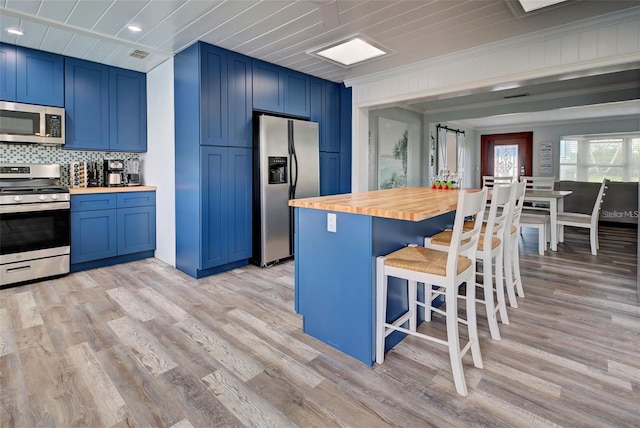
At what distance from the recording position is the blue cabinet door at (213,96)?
343 cm

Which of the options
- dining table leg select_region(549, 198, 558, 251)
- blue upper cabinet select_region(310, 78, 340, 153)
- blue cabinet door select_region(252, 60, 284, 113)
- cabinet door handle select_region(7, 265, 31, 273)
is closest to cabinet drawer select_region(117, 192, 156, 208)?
cabinet door handle select_region(7, 265, 31, 273)

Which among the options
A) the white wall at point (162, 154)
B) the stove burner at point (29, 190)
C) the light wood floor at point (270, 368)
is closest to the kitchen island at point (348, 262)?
the light wood floor at point (270, 368)

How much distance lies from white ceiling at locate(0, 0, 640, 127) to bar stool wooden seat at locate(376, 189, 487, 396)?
1601 mm

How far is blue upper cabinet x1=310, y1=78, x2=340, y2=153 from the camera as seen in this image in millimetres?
4621

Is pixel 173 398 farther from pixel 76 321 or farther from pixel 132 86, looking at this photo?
pixel 132 86

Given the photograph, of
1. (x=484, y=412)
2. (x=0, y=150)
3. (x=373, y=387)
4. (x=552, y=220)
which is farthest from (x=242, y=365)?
(x=552, y=220)

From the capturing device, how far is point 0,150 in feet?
11.8

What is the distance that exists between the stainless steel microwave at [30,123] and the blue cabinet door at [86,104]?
114mm

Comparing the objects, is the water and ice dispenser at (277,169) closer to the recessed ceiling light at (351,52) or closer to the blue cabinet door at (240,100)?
the blue cabinet door at (240,100)

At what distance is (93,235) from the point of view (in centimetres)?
378

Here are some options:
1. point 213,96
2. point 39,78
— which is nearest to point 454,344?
point 213,96

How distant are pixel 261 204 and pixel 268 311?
1.49m

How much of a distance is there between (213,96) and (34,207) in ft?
6.68

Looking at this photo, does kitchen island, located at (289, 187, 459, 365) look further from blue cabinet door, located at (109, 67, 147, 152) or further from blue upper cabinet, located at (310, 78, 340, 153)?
blue cabinet door, located at (109, 67, 147, 152)
